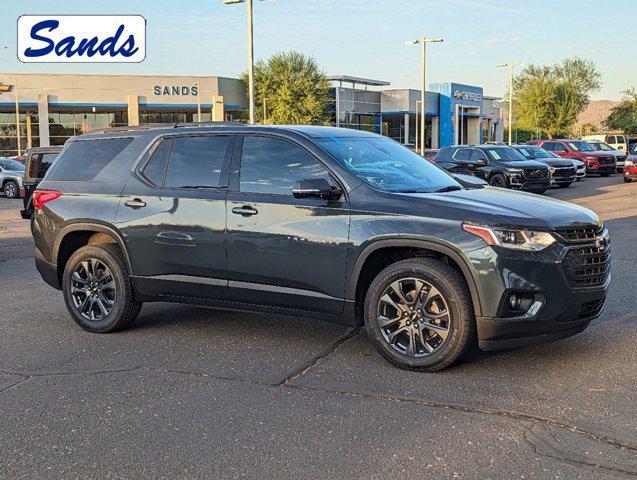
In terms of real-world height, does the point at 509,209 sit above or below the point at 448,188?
below

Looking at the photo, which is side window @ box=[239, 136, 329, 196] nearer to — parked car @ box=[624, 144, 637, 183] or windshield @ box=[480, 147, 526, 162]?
windshield @ box=[480, 147, 526, 162]

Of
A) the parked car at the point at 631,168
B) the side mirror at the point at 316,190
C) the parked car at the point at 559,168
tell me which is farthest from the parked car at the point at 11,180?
the side mirror at the point at 316,190

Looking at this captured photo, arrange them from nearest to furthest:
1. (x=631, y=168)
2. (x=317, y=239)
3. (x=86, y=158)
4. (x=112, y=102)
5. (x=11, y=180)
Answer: (x=317, y=239) → (x=86, y=158) → (x=11, y=180) → (x=631, y=168) → (x=112, y=102)

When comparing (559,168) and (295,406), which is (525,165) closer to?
(559,168)

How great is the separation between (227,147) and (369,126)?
67.1 m

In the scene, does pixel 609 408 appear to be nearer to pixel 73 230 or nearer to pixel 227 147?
pixel 227 147

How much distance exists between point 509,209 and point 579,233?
52 centimetres

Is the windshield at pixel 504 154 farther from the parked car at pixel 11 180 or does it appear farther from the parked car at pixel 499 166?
the parked car at pixel 11 180

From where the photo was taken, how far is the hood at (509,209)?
16.7ft

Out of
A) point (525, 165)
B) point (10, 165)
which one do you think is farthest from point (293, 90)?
point (525, 165)

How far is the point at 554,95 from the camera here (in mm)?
74000

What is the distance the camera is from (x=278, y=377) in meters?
5.29

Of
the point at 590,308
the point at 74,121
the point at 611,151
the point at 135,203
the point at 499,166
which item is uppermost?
the point at 74,121

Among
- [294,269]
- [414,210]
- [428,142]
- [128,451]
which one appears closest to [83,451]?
[128,451]
